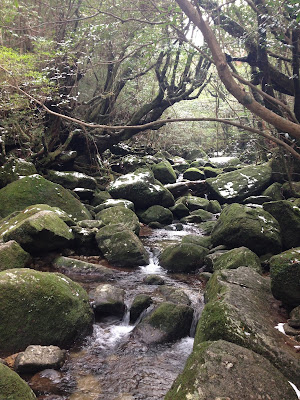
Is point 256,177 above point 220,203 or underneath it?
above

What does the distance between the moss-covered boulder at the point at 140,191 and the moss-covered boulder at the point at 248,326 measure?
7295 millimetres

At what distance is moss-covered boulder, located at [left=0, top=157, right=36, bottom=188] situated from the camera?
870cm

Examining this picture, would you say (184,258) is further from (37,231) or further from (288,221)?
(37,231)

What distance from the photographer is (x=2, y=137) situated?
9.38 meters

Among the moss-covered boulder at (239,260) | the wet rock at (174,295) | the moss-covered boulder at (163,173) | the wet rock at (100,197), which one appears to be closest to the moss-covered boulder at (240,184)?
the moss-covered boulder at (163,173)

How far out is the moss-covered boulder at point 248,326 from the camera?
282 centimetres

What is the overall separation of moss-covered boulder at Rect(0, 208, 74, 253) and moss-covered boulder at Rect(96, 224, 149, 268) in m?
0.79

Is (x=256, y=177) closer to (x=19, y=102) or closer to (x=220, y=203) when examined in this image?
(x=220, y=203)

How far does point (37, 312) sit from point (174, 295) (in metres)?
2.28

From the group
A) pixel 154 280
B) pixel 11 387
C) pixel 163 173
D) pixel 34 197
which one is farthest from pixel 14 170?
pixel 11 387

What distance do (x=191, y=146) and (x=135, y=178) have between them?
14995 mm

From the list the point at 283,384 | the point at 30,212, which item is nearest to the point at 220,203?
the point at 30,212

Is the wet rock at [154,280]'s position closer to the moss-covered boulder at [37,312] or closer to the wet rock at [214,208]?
the moss-covered boulder at [37,312]

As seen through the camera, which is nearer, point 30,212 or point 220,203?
point 30,212
